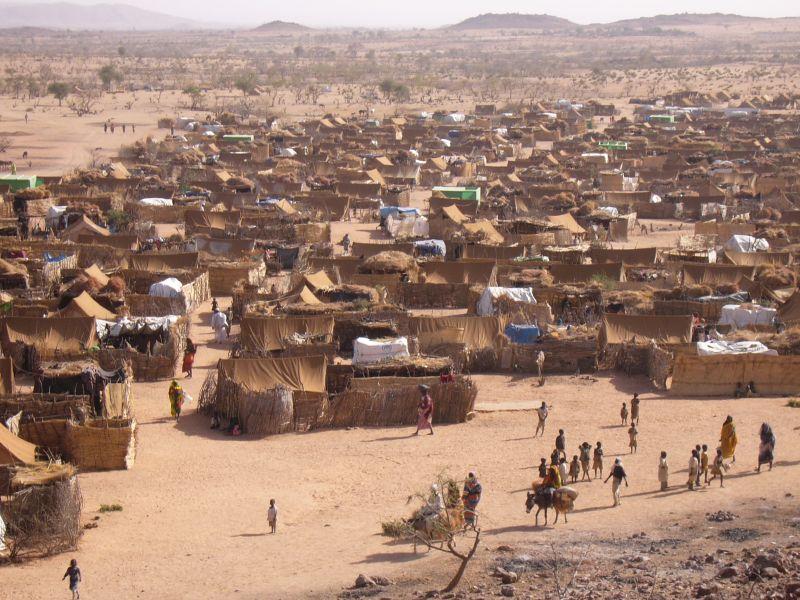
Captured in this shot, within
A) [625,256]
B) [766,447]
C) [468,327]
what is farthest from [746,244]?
[766,447]

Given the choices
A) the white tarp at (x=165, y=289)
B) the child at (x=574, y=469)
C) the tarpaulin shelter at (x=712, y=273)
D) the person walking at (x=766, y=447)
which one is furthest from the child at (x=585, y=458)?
the white tarp at (x=165, y=289)

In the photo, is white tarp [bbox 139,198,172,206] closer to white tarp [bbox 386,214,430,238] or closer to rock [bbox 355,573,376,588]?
white tarp [bbox 386,214,430,238]

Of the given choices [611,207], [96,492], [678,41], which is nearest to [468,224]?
[611,207]

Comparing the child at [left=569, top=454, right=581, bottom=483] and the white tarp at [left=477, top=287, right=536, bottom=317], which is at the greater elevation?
the white tarp at [left=477, top=287, right=536, bottom=317]

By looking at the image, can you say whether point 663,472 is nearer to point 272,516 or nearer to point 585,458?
point 585,458

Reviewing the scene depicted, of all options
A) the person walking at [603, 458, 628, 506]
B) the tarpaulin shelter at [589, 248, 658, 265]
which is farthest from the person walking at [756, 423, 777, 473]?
the tarpaulin shelter at [589, 248, 658, 265]

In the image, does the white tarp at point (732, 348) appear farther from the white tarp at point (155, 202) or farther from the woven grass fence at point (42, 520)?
the white tarp at point (155, 202)

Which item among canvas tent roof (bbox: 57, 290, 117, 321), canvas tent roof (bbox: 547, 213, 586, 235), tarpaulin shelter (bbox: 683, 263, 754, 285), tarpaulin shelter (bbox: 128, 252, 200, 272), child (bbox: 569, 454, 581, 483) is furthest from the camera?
canvas tent roof (bbox: 547, 213, 586, 235)
